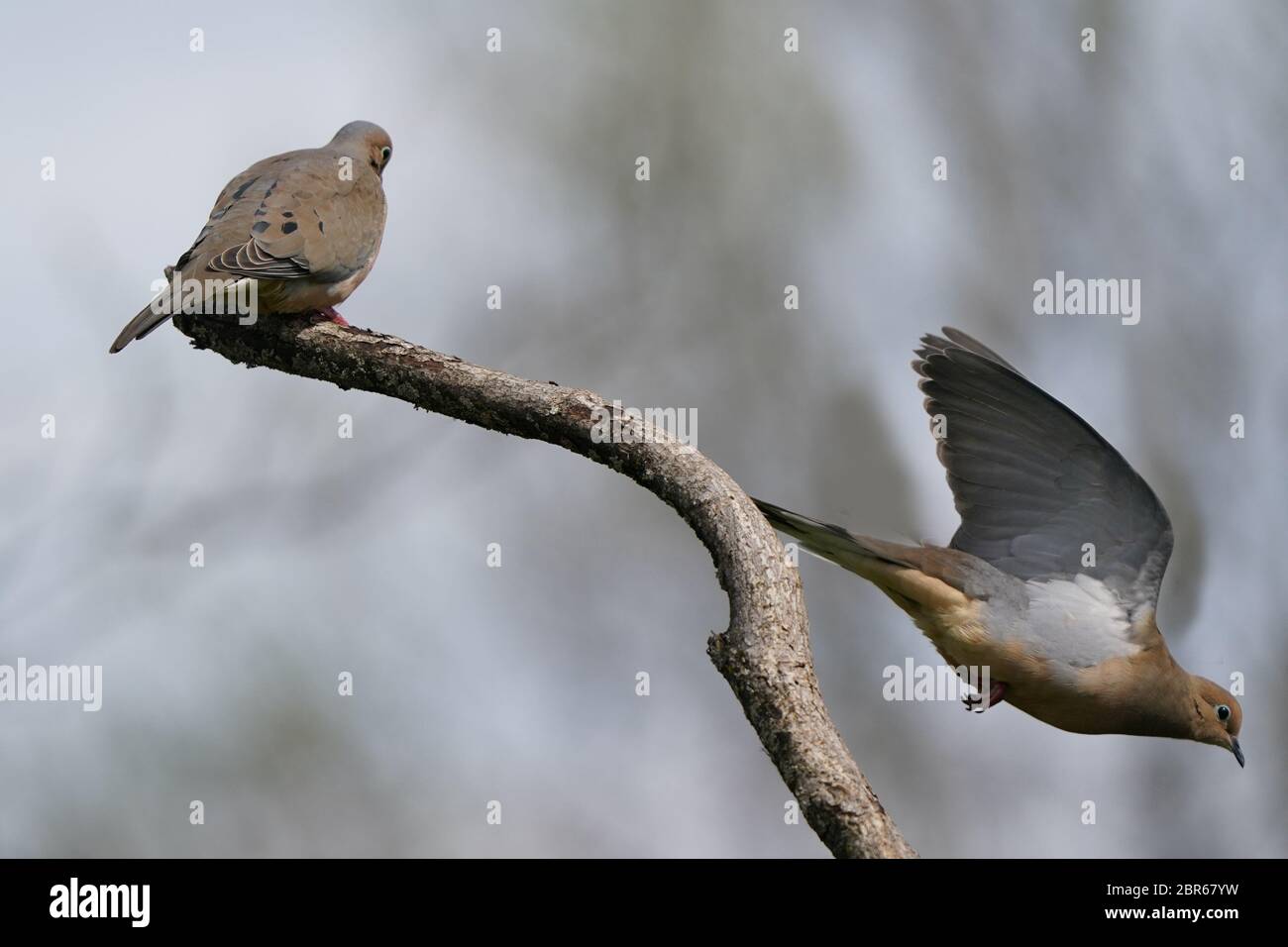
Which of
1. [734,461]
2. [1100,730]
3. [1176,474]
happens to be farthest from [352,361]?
[1176,474]

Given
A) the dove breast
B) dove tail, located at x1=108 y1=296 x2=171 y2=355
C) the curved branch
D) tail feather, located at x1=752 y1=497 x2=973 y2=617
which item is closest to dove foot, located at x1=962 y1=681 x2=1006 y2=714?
tail feather, located at x1=752 y1=497 x2=973 y2=617

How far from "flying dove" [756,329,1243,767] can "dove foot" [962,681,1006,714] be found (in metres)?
0.01

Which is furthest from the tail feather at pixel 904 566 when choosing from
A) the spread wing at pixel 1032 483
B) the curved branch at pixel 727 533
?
the curved branch at pixel 727 533

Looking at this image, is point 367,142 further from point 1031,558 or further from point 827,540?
point 1031,558

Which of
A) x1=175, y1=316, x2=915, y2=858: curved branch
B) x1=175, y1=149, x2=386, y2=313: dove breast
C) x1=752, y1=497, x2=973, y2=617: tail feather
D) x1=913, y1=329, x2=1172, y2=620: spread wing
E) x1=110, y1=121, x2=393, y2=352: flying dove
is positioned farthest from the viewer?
x1=913, y1=329, x2=1172, y2=620: spread wing

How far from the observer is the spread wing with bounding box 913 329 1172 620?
5555 millimetres

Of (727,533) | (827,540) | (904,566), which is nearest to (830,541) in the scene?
(827,540)

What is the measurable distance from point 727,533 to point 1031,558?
2.92 meters

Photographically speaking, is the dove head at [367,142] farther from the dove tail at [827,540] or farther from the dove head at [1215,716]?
the dove head at [1215,716]

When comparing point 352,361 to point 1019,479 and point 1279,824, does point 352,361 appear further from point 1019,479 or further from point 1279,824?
point 1279,824

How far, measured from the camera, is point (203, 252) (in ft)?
16.7

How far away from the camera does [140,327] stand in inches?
180

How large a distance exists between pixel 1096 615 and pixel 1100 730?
2.20 ft

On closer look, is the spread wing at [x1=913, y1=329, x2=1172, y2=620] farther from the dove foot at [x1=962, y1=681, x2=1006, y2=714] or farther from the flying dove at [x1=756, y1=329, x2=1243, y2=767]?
the dove foot at [x1=962, y1=681, x2=1006, y2=714]
